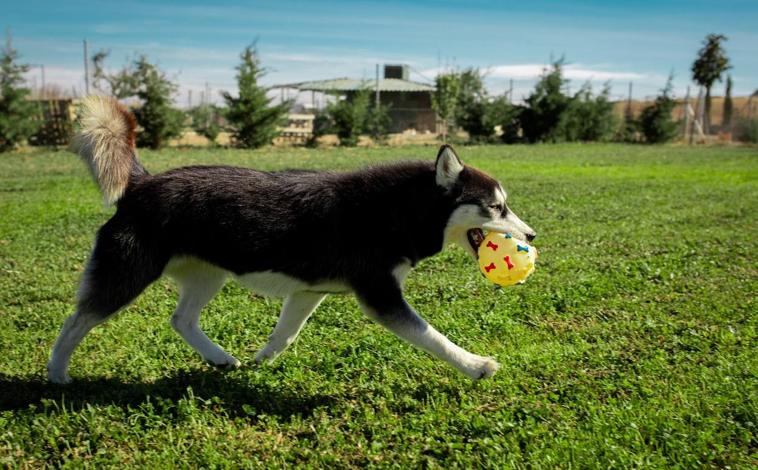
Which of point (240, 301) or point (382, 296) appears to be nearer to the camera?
point (382, 296)

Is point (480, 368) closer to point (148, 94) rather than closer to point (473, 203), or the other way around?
point (473, 203)

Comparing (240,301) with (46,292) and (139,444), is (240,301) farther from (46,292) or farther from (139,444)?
(139,444)

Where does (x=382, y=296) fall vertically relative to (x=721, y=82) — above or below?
below

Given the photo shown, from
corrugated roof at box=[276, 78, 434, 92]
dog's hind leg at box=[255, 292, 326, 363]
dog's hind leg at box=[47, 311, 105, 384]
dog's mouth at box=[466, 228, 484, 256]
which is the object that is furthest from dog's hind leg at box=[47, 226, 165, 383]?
corrugated roof at box=[276, 78, 434, 92]

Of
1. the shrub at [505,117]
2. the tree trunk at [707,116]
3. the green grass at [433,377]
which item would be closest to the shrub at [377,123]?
the shrub at [505,117]

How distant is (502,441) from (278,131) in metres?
31.5

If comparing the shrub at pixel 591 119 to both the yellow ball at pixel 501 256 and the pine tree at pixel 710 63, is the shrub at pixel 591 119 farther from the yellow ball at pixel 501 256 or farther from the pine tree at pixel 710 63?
the yellow ball at pixel 501 256

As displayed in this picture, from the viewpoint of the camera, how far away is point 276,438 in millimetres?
4105

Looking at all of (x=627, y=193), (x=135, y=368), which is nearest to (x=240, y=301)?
(x=135, y=368)

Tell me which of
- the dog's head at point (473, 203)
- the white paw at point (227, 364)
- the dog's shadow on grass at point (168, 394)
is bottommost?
the dog's shadow on grass at point (168, 394)

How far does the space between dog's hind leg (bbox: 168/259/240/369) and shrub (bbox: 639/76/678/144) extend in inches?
1542

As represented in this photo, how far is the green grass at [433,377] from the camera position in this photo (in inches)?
153

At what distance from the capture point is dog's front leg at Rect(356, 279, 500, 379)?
4555 mm

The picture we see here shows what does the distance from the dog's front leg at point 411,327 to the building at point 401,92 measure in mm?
39140
